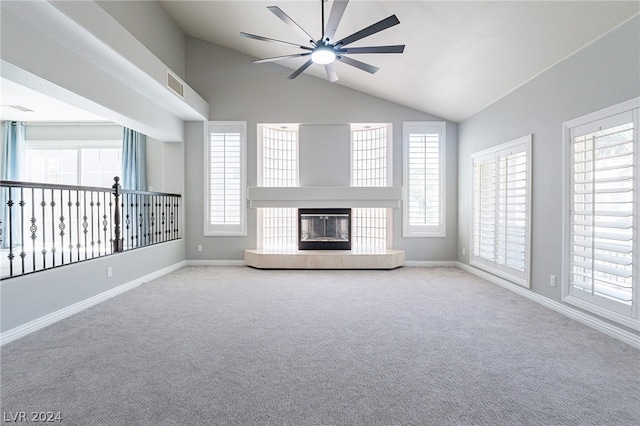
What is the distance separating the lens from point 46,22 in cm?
279

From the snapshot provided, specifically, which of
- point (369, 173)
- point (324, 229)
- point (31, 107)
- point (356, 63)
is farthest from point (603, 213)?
point (31, 107)

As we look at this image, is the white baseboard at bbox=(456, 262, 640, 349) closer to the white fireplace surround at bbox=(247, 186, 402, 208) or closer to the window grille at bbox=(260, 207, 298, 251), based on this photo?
the white fireplace surround at bbox=(247, 186, 402, 208)

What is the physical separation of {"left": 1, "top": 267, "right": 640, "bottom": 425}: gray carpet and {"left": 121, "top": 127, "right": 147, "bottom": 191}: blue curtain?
326 cm

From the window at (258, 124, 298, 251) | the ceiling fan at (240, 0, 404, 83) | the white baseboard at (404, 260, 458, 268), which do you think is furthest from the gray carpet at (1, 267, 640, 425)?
the window at (258, 124, 298, 251)

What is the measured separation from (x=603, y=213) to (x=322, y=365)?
2889mm

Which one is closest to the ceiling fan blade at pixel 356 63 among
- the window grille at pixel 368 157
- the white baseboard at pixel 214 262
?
the window grille at pixel 368 157

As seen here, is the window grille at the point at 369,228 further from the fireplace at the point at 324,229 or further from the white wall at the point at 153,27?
the white wall at the point at 153,27

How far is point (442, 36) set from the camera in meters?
3.74

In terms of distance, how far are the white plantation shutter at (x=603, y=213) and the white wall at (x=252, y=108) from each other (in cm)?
300

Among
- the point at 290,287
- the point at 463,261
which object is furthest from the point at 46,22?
the point at 463,261

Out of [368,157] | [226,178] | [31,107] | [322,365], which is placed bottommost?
[322,365]

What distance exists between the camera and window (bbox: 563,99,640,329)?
2.63 meters

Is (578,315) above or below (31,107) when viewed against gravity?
below

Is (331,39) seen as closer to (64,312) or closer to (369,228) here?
(64,312)
